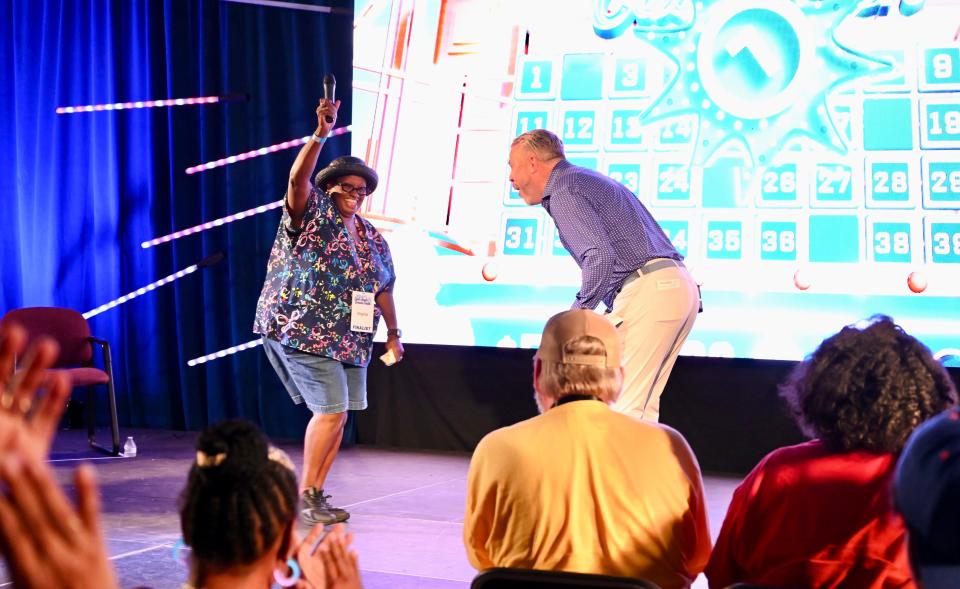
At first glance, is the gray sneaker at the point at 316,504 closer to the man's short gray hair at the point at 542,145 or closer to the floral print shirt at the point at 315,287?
the floral print shirt at the point at 315,287

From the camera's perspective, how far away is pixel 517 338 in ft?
16.9

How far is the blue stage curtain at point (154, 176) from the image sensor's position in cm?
610

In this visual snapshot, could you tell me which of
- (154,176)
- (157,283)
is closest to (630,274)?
(157,283)

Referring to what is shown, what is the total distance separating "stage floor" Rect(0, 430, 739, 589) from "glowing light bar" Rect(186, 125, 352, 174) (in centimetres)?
173

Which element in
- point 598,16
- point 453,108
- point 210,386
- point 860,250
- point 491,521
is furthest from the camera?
point 210,386

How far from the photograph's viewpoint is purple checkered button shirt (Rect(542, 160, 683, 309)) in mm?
3273

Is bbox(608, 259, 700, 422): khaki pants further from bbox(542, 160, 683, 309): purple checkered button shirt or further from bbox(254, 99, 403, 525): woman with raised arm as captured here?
bbox(254, 99, 403, 525): woman with raised arm

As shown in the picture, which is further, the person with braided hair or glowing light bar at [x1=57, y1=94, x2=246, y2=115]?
glowing light bar at [x1=57, y1=94, x2=246, y2=115]

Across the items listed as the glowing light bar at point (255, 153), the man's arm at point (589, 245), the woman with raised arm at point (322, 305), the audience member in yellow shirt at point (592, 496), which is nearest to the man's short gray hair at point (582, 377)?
the audience member in yellow shirt at point (592, 496)

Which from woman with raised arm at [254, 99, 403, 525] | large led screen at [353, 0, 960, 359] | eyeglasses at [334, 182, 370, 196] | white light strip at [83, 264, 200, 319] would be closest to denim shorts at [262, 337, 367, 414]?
woman with raised arm at [254, 99, 403, 525]

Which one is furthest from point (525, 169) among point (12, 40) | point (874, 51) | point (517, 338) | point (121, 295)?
point (12, 40)

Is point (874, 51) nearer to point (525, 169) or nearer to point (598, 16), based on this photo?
point (598, 16)

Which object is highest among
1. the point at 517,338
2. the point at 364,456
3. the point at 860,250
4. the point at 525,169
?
the point at 525,169

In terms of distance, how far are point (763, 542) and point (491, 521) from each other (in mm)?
465
